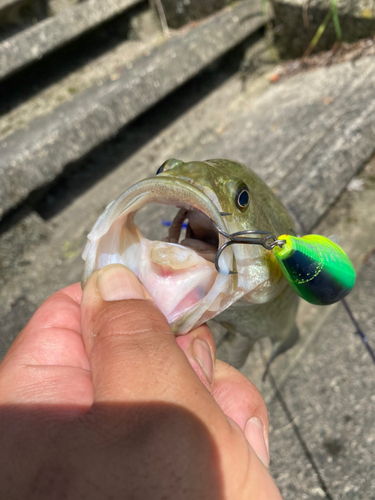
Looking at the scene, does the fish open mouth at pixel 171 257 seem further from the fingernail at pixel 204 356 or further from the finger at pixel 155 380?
the finger at pixel 155 380

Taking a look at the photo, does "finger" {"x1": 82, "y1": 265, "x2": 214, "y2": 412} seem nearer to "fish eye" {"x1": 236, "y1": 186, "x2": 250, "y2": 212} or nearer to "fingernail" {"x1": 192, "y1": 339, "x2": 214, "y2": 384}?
"fingernail" {"x1": 192, "y1": 339, "x2": 214, "y2": 384}

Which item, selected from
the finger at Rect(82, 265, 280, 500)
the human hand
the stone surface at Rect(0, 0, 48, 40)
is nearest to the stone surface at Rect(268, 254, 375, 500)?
the human hand

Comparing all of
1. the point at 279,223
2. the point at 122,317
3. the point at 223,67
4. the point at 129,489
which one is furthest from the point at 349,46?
the point at 129,489

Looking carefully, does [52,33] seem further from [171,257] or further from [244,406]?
[244,406]

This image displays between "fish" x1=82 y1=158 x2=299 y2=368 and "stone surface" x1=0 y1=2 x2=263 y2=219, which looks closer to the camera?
"fish" x1=82 y1=158 x2=299 y2=368

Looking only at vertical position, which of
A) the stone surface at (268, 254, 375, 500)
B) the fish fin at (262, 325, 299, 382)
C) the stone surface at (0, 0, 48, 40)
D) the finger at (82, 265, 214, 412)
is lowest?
the stone surface at (268, 254, 375, 500)
